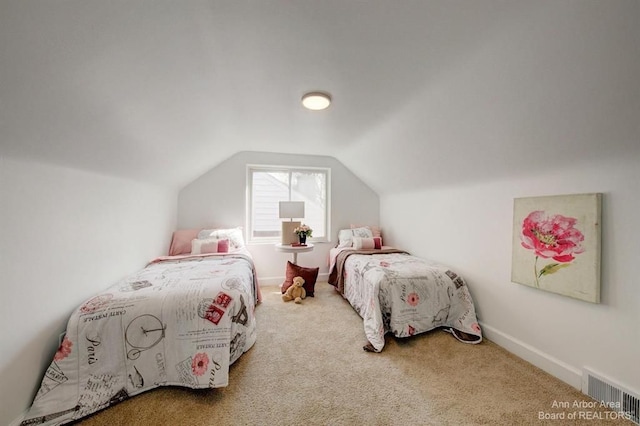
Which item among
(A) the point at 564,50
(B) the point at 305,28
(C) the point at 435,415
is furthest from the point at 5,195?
(A) the point at 564,50

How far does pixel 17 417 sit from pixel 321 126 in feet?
9.68

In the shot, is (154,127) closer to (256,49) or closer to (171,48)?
(171,48)

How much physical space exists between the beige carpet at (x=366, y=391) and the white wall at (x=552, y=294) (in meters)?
Result: 0.20

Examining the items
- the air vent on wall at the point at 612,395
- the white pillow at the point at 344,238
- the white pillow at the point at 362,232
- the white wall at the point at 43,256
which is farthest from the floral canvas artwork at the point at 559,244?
the white wall at the point at 43,256

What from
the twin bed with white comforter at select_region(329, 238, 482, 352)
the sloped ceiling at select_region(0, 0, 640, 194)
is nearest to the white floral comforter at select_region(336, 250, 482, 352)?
the twin bed with white comforter at select_region(329, 238, 482, 352)

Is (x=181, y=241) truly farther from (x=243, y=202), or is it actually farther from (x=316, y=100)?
(x=316, y=100)

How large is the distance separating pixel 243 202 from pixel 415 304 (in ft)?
9.18

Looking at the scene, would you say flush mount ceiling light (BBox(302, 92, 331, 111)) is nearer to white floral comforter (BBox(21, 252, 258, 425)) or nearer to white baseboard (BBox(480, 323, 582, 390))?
white floral comforter (BBox(21, 252, 258, 425))

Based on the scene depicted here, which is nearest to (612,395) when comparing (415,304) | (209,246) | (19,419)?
(415,304)

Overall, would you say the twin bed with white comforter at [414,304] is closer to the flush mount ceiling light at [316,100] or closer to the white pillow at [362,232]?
the white pillow at [362,232]

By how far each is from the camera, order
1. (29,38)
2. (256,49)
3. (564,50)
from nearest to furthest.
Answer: (29,38), (564,50), (256,49)

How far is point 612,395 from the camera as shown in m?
1.41

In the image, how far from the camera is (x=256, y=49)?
1433mm

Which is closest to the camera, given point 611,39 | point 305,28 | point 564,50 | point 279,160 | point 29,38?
point 29,38
